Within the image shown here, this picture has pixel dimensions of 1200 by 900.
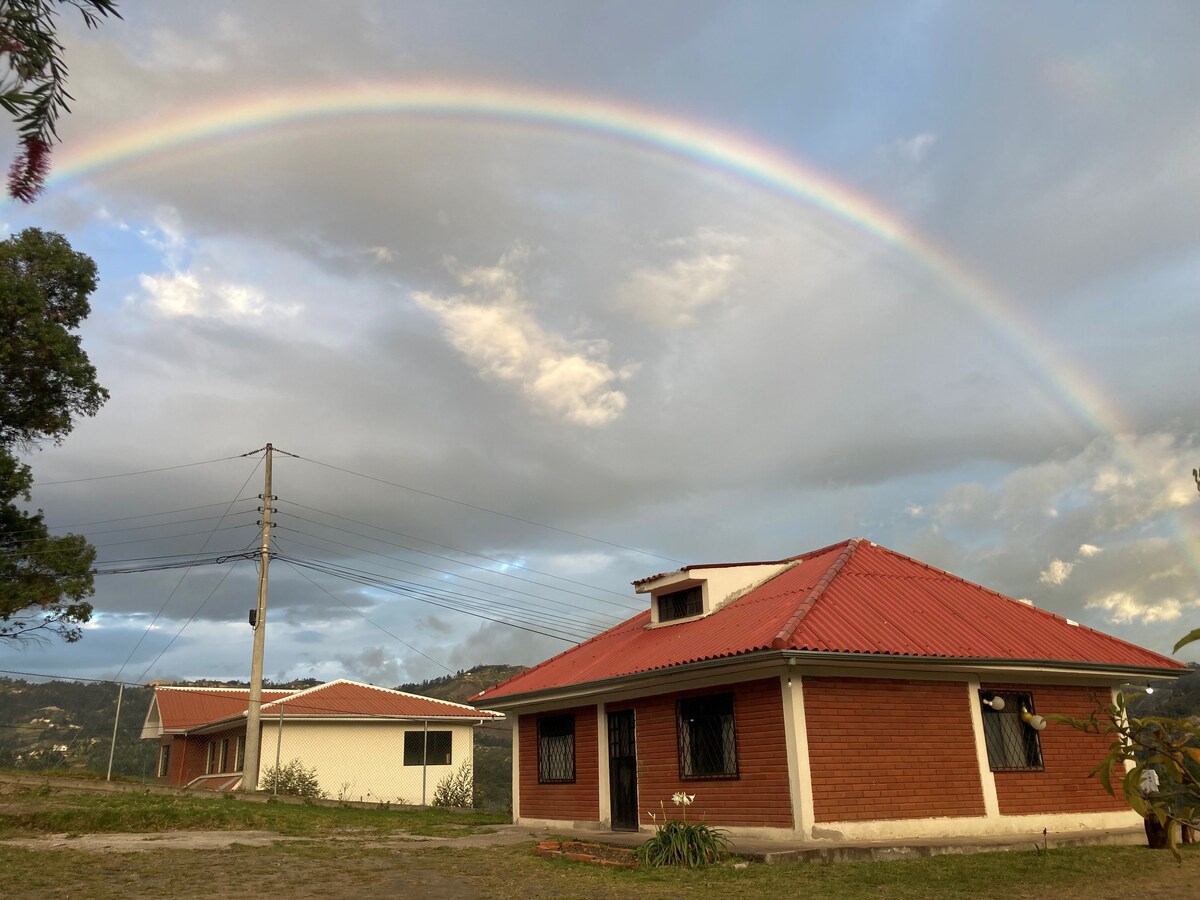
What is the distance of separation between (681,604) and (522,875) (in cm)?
879

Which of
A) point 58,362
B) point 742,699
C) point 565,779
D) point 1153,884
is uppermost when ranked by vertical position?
point 58,362

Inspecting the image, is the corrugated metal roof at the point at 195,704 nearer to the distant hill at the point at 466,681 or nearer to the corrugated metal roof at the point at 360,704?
the corrugated metal roof at the point at 360,704

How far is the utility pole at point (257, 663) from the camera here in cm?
2523

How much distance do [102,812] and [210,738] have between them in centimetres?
2245

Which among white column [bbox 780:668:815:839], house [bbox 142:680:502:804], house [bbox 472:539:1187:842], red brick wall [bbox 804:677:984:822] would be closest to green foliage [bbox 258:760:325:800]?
house [bbox 142:680:502:804]

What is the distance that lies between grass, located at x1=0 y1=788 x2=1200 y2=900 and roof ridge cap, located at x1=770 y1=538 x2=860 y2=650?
2.95 metres

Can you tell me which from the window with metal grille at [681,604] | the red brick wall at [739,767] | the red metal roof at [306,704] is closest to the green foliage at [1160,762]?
the red brick wall at [739,767]

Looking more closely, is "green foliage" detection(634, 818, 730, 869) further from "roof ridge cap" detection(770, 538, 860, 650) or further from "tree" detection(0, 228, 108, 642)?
"tree" detection(0, 228, 108, 642)

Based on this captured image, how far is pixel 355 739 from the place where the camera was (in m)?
32.7

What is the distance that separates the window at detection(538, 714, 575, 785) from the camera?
60.3 ft

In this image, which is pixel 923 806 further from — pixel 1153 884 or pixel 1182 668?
pixel 1182 668

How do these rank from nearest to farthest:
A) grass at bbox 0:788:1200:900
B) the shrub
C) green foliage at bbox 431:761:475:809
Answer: grass at bbox 0:788:1200:900 < the shrub < green foliage at bbox 431:761:475:809

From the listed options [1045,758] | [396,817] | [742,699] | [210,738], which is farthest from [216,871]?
[210,738]

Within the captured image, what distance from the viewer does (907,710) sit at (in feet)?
47.1
